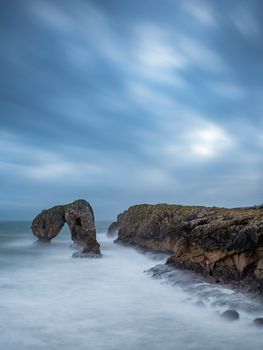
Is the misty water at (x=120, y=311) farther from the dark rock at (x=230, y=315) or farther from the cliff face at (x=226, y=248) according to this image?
the cliff face at (x=226, y=248)

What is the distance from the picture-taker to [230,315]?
15.2m

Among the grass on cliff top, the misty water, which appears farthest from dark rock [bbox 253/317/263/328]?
the grass on cliff top

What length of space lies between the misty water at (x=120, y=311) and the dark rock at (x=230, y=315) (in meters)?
0.24

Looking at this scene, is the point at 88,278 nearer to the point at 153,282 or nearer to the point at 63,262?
the point at 153,282

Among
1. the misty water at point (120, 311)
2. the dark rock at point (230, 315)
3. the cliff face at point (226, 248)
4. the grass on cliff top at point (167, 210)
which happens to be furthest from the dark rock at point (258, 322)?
the grass on cliff top at point (167, 210)

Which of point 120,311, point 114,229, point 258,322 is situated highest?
point 114,229

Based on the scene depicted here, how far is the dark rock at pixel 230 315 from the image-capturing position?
49.4 feet

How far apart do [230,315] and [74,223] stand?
95.7ft

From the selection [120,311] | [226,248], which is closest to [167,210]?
[226,248]

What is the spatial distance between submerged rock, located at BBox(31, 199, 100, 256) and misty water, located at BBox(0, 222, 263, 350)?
9.65 metres

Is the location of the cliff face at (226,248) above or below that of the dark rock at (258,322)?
above

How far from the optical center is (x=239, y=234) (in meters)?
20.1

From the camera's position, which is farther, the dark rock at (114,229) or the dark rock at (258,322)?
the dark rock at (114,229)

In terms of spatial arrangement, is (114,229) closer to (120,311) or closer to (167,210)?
(167,210)
